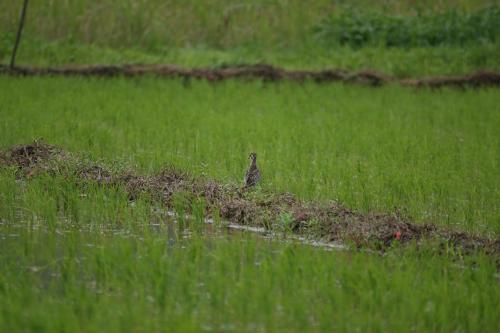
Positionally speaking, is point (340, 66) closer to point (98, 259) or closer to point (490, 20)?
point (490, 20)

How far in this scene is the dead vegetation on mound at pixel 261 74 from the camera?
12258mm

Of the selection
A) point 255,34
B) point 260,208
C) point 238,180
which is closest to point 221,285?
point 260,208

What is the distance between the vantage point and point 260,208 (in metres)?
6.22

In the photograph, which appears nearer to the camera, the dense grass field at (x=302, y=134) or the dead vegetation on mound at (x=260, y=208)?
the dead vegetation on mound at (x=260, y=208)

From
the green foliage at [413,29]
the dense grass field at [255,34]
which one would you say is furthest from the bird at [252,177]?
the green foliage at [413,29]

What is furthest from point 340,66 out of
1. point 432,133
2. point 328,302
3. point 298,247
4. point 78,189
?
point 328,302

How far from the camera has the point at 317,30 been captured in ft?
49.9

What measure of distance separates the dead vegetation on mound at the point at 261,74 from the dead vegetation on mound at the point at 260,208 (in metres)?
4.95

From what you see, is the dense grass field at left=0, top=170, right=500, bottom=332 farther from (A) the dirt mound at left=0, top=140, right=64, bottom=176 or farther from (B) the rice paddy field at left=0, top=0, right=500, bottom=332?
(A) the dirt mound at left=0, top=140, right=64, bottom=176

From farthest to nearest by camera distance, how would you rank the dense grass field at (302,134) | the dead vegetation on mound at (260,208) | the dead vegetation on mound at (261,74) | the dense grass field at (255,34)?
1. the dense grass field at (255,34)
2. the dead vegetation on mound at (261,74)
3. the dense grass field at (302,134)
4. the dead vegetation on mound at (260,208)

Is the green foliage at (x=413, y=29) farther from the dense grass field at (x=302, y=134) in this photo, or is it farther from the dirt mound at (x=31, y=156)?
the dirt mound at (x=31, y=156)

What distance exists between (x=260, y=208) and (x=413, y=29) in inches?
367

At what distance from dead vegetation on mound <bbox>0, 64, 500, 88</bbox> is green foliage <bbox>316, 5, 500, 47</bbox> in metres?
2.23

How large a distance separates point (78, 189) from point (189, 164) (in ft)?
3.72
